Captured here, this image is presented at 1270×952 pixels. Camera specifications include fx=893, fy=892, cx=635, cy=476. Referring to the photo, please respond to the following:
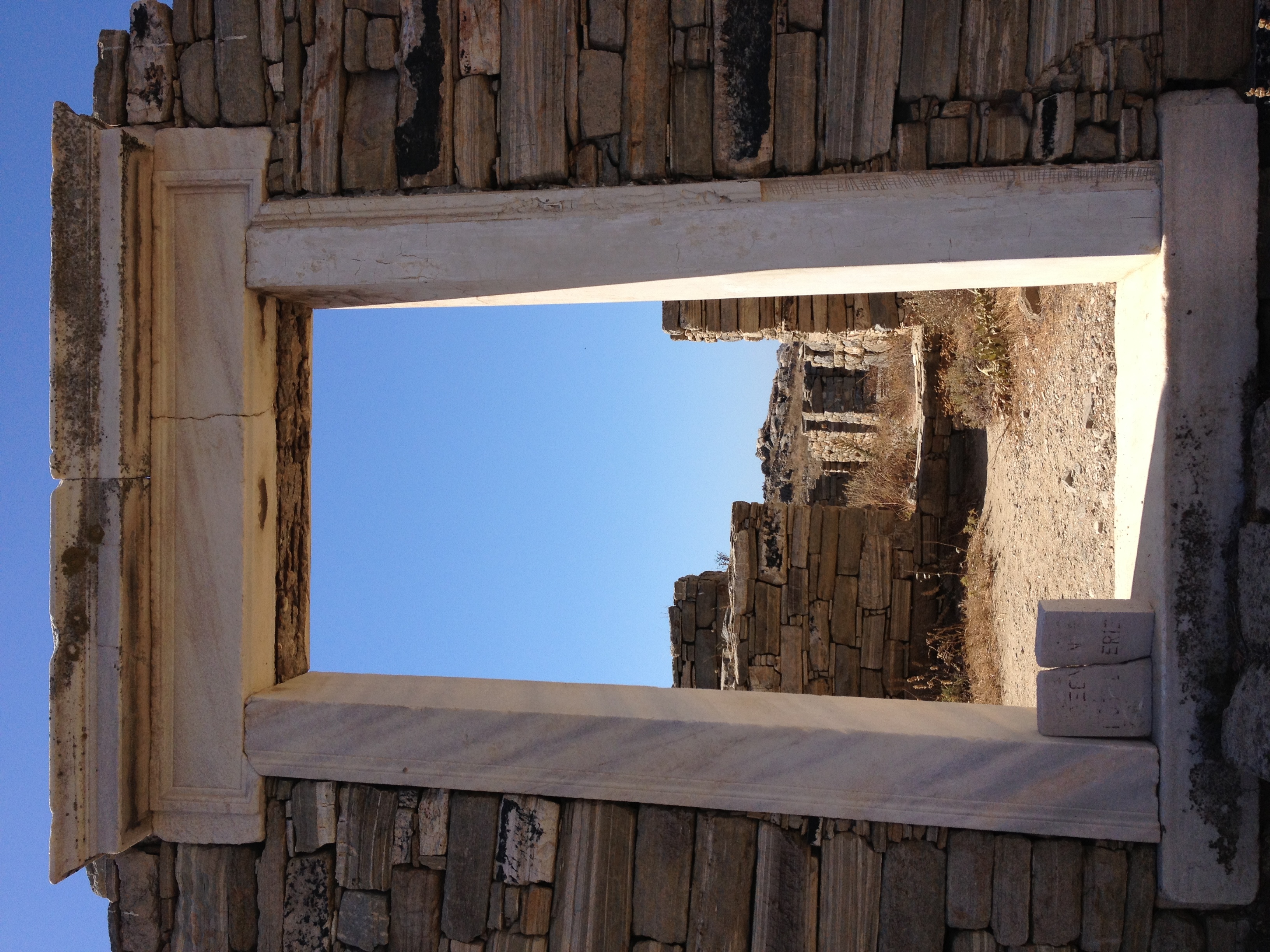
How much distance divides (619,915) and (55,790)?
2106 millimetres

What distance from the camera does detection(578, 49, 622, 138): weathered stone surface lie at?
10.7 ft

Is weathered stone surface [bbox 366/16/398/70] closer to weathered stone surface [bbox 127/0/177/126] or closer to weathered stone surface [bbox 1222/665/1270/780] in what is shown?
weathered stone surface [bbox 127/0/177/126]

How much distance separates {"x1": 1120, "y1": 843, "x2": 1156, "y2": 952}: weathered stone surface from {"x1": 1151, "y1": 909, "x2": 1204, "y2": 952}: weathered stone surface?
0.09 ft

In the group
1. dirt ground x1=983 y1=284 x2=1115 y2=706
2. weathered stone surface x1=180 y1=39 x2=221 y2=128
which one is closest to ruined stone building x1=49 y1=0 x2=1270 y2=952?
→ weathered stone surface x1=180 y1=39 x2=221 y2=128

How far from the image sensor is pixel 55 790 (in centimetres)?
324

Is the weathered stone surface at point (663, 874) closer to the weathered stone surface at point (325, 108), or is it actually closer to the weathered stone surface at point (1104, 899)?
the weathered stone surface at point (1104, 899)

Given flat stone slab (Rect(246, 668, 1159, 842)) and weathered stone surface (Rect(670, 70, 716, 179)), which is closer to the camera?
flat stone slab (Rect(246, 668, 1159, 842))

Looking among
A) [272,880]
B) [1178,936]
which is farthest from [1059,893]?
[272,880]

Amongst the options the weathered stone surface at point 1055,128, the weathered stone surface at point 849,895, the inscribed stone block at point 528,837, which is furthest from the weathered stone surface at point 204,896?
the weathered stone surface at point 1055,128

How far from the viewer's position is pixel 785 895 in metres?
3.22

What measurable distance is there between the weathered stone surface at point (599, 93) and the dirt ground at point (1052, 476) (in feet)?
8.89

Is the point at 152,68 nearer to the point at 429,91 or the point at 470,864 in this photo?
the point at 429,91

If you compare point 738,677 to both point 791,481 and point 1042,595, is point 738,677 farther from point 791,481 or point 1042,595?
point 791,481

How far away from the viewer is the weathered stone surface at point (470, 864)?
3.37 m
